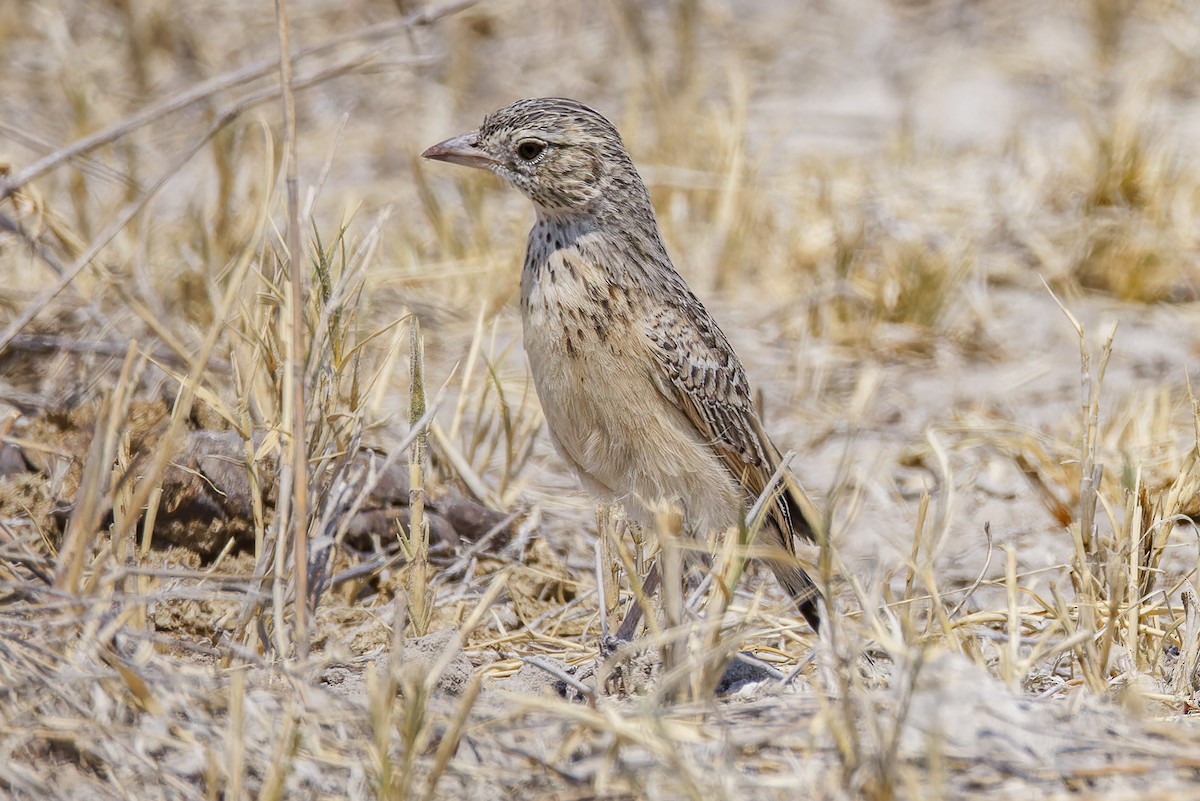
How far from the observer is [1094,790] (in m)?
2.66

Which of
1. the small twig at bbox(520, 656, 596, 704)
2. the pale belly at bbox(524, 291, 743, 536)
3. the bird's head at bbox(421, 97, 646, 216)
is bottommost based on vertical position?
the small twig at bbox(520, 656, 596, 704)

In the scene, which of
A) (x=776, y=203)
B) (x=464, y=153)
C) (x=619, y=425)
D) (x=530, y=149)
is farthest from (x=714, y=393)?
(x=776, y=203)

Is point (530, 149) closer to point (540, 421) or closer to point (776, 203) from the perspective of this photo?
point (540, 421)

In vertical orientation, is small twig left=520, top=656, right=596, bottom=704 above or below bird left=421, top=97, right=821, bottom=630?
below

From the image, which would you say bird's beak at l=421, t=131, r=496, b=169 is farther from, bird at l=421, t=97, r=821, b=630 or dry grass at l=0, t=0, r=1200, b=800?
dry grass at l=0, t=0, r=1200, b=800

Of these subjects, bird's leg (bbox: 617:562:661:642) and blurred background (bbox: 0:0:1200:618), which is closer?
bird's leg (bbox: 617:562:661:642)

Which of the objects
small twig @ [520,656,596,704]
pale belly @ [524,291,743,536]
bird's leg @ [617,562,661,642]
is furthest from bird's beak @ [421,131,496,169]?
small twig @ [520,656,596,704]

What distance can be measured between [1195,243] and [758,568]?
3605 millimetres

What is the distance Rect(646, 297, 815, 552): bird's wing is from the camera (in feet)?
12.7

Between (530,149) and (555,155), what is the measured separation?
85 mm

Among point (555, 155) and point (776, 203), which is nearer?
point (555, 155)

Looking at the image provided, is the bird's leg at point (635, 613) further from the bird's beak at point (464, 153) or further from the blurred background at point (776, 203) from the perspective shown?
the bird's beak at point (464, 153)

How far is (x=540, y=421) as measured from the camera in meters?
4.72

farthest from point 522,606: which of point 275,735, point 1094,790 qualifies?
point 1094,790
